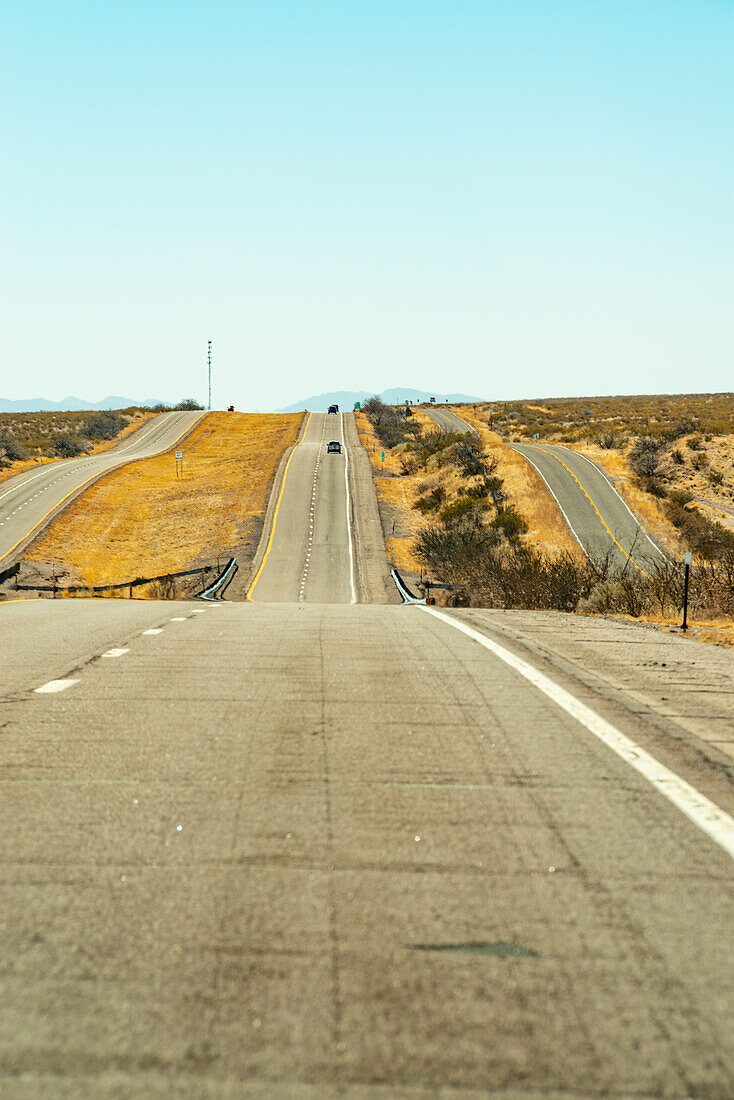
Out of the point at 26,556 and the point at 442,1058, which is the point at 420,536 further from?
the point at 442,1058

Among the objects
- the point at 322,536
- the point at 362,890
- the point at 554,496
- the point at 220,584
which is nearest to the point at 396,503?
the point at 554,496

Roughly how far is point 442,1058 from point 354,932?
0.78 metres

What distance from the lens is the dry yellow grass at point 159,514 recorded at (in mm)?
47312

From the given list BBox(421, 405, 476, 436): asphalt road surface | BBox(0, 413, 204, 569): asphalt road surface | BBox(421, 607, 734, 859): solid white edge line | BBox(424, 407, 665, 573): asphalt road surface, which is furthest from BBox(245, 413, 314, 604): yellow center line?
BBox(421, 405, 476, 436): asphalt road surface

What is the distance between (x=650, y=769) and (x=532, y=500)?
55074 mm

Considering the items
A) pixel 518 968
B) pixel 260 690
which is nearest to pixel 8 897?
pixel 518 968

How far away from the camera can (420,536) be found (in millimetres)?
50906

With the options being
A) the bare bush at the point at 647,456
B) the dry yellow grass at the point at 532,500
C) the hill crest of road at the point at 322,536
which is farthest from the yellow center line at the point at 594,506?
the hill crest of road at the point at 322,536

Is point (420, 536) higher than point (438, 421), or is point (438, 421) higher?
point (438, 421)

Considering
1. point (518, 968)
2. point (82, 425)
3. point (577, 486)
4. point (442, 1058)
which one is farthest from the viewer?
point (82, 425)

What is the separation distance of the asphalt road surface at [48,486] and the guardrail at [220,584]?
1124cm

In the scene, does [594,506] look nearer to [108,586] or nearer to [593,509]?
[593,509]

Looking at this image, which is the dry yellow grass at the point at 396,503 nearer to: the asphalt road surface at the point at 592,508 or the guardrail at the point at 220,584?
the guardrail at the point at 220,584

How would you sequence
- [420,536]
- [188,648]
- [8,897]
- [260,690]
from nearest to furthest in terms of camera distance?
1. [8,897]
2. [260,690]
3. [188,648]
4. [420,536]
